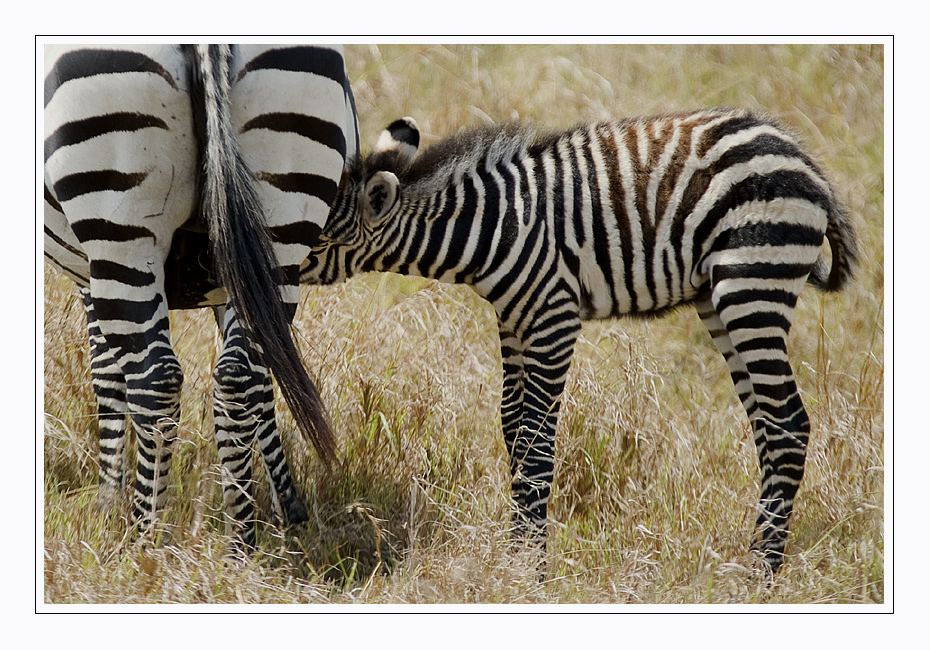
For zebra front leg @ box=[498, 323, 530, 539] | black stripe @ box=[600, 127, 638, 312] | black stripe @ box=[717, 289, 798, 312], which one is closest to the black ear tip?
black stripe @ box=[600, 127, 638, 312]

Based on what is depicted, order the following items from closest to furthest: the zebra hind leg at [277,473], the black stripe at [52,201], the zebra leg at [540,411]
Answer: the black stripe at [52,201] < the zebra leg at [540,411] < the zebra hind leg at [277,473]

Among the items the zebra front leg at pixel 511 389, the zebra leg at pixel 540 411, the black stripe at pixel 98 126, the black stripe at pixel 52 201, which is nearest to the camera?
the black stripe at pixel 98 126

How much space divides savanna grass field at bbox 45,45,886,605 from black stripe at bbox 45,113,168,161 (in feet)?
4.86

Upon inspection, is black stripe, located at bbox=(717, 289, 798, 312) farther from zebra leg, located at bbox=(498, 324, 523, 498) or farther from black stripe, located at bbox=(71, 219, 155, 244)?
black stripe, located at bbox=(71, 219, 155, 244)

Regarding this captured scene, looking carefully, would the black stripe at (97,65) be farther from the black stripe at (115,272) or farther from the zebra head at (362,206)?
the zebra head at (362,206)

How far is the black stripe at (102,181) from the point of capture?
2.79m

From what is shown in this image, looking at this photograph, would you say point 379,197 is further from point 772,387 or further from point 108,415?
point 772,387

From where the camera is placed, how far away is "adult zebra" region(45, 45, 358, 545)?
279 cm

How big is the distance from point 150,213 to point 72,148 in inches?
13.8

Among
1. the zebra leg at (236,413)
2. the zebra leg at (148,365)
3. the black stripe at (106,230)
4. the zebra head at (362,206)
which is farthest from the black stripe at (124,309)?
the zebra head at (362,206)

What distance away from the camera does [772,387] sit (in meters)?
3.40

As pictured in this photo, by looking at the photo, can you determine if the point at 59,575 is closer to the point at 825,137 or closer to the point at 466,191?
the point at 466,191

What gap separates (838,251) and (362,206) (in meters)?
2.25

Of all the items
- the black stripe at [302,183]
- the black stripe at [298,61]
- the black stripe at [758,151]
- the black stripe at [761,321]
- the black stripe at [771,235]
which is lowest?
the black stripe at [761,321]
